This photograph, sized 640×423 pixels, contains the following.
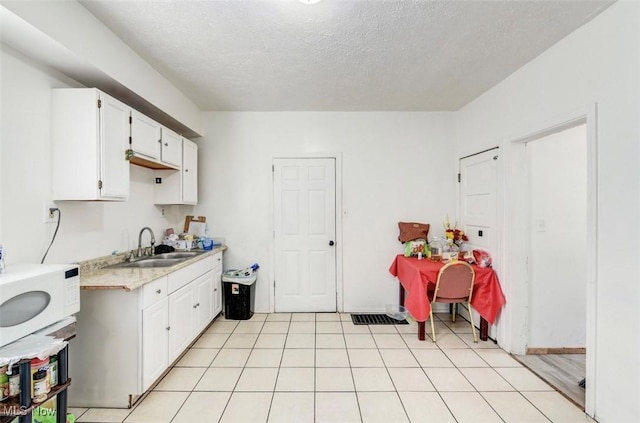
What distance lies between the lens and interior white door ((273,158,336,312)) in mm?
3588

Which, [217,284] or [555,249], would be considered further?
[217,284]

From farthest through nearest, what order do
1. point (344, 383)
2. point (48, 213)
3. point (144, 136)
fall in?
point (144, 136), point (344, 383), point (48, 213)

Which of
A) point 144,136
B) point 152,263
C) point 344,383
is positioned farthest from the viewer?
point 152,263

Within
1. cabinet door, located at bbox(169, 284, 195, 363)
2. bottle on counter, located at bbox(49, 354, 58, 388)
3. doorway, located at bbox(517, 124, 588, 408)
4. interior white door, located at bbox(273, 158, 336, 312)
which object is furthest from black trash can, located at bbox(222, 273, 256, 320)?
doorway, located at bbox(517, 124, 588, 408)

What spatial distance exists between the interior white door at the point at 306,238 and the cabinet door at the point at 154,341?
156 cm

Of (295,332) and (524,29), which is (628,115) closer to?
(524,29)

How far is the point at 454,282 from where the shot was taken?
272 cm

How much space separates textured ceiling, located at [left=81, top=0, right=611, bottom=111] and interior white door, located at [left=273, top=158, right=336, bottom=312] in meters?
1.07

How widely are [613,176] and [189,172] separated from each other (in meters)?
3.66

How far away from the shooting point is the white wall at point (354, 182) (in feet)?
11.7

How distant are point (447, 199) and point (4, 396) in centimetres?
401

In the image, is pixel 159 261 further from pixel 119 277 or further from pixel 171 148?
pixel 171 148

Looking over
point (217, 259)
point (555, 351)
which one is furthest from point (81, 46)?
point (555, 351)

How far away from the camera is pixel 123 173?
2129 mm
